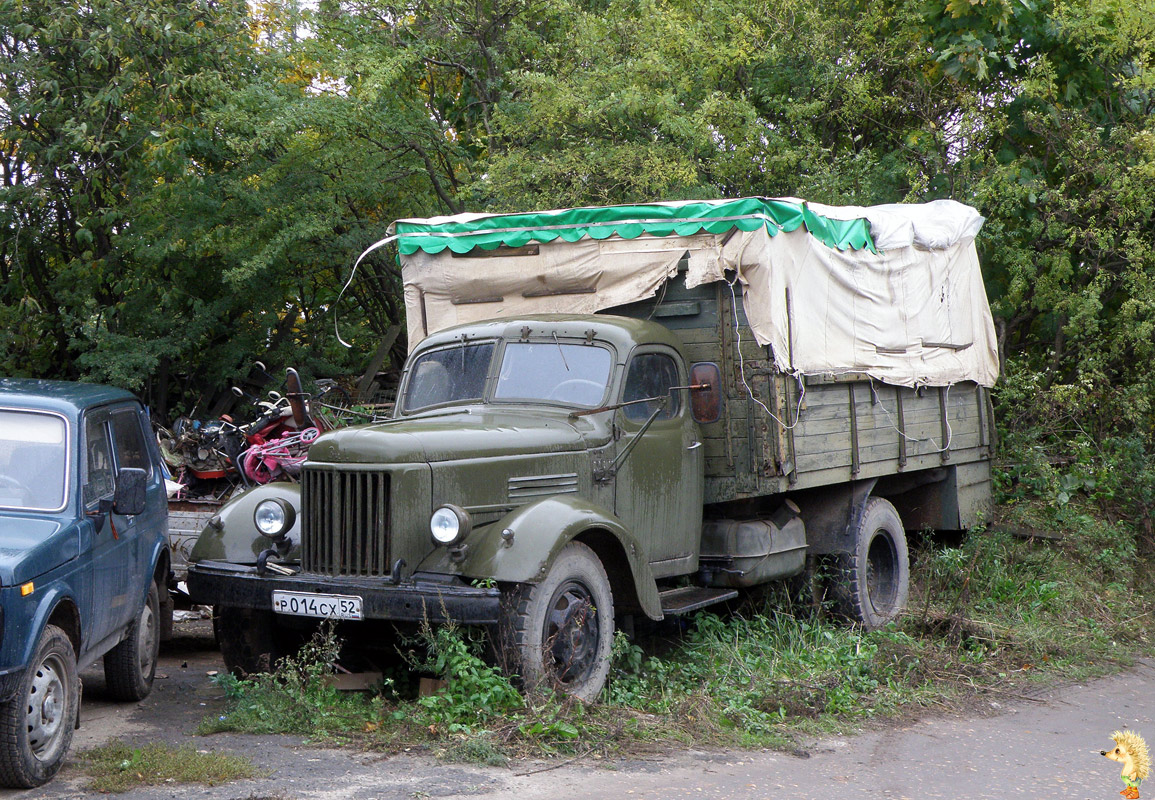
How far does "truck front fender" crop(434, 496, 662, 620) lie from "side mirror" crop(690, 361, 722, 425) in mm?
1191

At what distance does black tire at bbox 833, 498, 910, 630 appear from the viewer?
28.5 ft

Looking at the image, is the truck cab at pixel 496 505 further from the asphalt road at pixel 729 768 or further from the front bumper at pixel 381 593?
the asphalt road at pixel 729 768

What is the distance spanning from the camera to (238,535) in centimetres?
681

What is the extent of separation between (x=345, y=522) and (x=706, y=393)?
2.62 m

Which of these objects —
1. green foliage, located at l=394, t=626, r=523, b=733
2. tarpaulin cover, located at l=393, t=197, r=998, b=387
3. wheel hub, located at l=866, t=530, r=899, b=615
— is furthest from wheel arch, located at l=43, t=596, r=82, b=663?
wheel hub, located at l=866, t=530, r=899, b=615

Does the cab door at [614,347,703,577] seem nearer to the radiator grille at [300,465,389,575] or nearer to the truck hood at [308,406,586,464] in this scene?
the truck hood at [308,406,586,464]

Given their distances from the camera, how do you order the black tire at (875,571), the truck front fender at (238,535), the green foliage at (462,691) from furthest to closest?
the black tire at (875,571) < the truck front fender at (238,535) < the green foliage at (462,691)

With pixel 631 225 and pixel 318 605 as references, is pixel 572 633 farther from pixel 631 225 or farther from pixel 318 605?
pixel 631 225

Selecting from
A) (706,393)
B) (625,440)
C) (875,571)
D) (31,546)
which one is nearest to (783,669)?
(625,440)

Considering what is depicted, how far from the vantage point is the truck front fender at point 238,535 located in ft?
22.0

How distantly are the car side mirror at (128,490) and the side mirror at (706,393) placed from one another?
11.0ft

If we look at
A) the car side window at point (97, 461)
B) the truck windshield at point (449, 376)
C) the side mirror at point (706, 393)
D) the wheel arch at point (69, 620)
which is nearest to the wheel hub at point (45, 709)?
the wheel arch at point (69, 620)

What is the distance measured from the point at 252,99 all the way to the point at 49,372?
13.4 feet

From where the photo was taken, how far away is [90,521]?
579 cm
